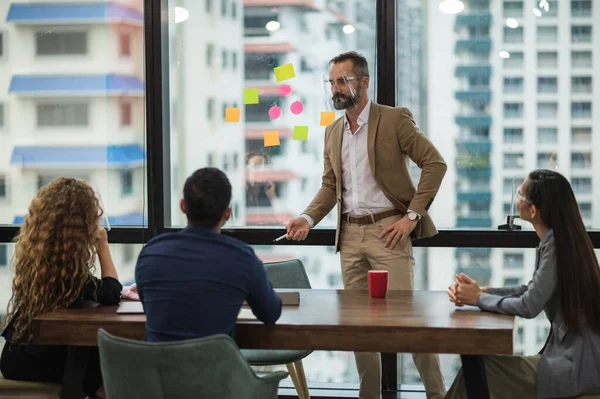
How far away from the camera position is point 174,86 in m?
4.14

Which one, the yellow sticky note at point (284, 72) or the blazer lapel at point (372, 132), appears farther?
the yellow sticky note at point (284, 72)

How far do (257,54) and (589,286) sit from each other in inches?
87.9

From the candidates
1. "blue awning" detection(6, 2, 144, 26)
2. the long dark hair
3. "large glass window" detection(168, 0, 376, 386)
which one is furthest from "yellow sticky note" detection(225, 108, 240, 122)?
the long dark hair

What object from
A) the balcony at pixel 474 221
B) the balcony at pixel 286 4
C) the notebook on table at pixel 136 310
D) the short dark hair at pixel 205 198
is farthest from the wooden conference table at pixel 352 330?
the balcony at pixel 286 4

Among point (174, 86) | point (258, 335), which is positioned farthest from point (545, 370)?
point (174, 86)

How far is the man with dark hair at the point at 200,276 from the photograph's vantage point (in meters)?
2.16

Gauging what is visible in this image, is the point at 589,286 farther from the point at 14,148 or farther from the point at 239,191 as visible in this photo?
the point at 14,148

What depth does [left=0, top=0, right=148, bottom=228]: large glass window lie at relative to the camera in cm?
415

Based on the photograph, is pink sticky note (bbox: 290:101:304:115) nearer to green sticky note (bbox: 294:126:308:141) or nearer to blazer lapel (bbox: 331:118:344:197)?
green sticky note (bbox: 294:126:308:141)

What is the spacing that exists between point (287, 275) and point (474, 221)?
102 cm

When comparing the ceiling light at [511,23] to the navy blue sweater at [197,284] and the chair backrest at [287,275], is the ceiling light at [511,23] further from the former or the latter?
the navy blue sweater at [197,284]

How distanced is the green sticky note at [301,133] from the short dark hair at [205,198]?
5.88 feet

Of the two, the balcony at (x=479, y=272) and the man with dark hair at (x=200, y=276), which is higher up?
the man with dark hair at (x=200, y=276)

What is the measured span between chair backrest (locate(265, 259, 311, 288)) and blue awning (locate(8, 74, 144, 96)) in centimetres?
127
